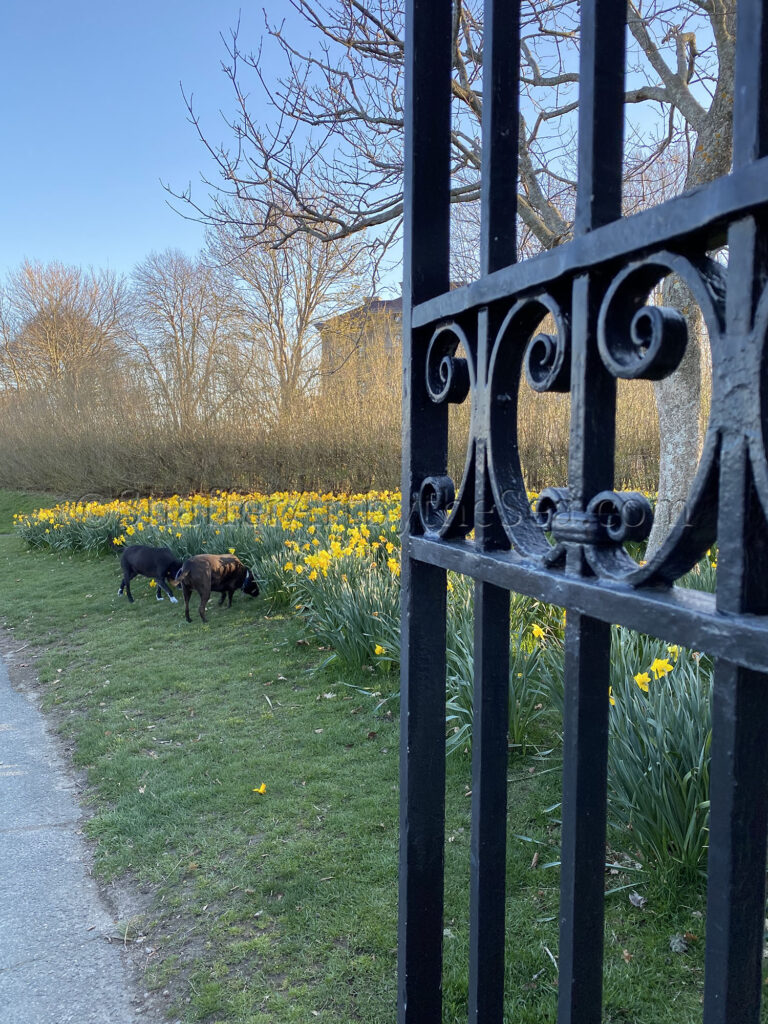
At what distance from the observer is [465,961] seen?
237cm

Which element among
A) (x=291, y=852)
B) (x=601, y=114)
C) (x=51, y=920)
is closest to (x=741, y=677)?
(x=601, y=114)

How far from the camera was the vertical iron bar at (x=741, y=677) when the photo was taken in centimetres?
64

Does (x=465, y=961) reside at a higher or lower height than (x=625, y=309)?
lower

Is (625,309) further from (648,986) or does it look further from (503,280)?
(648,986)

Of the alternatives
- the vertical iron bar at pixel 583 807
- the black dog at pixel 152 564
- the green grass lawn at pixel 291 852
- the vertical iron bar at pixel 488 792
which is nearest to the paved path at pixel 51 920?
the green grass lawn at pixel 291 852

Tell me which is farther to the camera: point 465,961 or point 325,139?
point 325,139

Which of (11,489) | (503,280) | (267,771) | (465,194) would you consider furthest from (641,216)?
(11,489)

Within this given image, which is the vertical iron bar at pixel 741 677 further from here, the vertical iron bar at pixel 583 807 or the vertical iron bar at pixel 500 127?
Answer: the vertical iron bar at pixel 500 127

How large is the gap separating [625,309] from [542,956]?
2287 millimetres

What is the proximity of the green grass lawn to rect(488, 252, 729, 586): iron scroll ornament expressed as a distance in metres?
1.89

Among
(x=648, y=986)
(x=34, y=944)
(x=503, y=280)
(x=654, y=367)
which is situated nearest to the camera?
(x=654, y=367)

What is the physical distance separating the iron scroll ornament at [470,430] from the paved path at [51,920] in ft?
6.50

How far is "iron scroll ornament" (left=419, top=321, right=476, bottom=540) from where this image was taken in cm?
112

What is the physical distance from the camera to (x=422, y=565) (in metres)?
1.34
